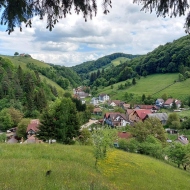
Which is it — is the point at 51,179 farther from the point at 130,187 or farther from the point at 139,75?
the point at 139,75

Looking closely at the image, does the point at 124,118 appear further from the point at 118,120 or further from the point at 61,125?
the point at 61,125

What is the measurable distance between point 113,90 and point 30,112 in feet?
229

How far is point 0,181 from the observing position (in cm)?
870

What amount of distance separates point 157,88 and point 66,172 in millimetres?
106994

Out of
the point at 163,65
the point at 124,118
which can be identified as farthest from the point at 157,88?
the point at 124,118

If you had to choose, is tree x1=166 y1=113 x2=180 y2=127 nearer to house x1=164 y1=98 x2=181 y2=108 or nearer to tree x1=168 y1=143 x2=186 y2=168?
house x1=164 y1=98 x2=181 y2=108

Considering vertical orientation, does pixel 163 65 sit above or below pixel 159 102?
above

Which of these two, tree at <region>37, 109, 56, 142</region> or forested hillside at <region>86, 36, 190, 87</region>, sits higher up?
forested hillside at <region>86, 36, 190, 87</region>

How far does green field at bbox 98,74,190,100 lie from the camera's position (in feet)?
328

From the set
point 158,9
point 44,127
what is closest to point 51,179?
point 158,9

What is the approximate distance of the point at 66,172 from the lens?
426 inches

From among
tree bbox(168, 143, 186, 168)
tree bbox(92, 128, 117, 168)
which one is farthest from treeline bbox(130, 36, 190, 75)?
tree bbox(92, 128, 117, 168)

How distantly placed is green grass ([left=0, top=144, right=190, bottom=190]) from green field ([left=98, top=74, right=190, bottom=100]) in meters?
84.5

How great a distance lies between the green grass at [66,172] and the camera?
884 cm
